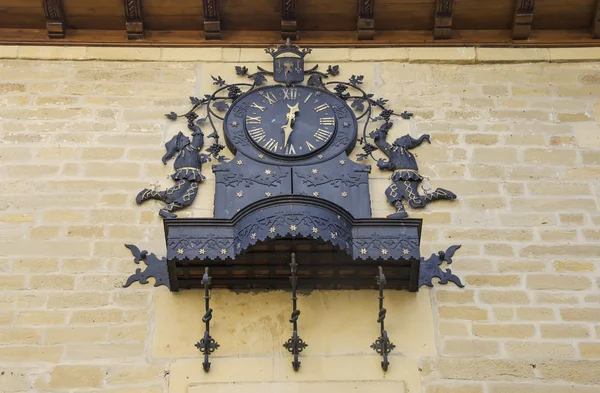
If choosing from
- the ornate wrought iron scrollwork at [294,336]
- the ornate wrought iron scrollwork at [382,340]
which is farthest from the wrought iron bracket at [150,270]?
the ornate wrought iron scrollwork at [382,340]

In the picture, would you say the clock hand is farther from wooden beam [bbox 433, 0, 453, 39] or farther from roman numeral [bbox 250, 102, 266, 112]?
wooden beam [bbox 433, 0, 453, 39]

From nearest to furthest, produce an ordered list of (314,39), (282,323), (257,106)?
(282,323) < (257,106) < (314,39)

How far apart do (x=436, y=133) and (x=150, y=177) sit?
2059mm

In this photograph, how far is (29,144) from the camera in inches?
265

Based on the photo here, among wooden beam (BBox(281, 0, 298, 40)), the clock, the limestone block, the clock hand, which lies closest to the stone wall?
the limestone block

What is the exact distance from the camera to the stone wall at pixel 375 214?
224 inches

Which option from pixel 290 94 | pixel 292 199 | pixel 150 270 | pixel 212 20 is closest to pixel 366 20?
pixel 290 94

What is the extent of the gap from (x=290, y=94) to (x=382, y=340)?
6.89 ft

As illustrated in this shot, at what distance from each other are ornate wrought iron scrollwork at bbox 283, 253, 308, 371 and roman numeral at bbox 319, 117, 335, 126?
1.34 m

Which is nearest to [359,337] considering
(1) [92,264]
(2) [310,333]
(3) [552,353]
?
(2) [310,333]

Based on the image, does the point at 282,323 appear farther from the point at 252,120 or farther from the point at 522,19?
the point at 522,19

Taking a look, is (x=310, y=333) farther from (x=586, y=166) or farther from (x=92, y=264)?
(x=586, y=166)

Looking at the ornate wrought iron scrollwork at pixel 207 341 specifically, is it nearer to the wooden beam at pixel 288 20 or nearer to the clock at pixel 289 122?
the clock at pixel 289 122

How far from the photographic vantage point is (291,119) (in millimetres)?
6695
